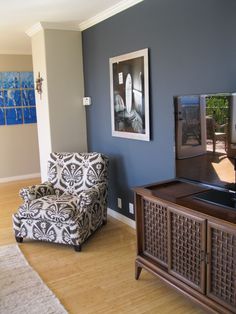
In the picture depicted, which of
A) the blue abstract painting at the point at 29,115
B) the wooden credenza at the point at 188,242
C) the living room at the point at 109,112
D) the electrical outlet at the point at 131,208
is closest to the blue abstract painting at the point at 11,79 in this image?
the blue abstract painting at the point at 29,115

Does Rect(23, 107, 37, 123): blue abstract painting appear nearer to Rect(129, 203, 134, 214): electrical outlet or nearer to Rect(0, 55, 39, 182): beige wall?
Rect(0, 55, 39, 182): beige wall

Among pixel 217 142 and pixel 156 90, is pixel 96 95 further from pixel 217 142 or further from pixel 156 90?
pixel 217 142

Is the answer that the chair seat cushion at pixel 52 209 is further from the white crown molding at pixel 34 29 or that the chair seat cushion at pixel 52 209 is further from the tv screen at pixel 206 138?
the white crown molding at pixel 34 29

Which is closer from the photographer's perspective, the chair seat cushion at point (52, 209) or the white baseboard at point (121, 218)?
the chair seat cushion at point (52, 209)

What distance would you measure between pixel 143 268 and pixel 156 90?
1597 millimetres

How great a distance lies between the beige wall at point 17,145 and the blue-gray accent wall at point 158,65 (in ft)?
7.12

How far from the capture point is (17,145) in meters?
6.18

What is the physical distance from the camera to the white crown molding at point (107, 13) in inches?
131

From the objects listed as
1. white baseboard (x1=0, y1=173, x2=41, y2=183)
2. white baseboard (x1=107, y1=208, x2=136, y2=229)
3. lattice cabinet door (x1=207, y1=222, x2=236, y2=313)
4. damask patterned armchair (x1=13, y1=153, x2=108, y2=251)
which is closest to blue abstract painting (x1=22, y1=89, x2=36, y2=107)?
white baseboard (x1=0, y1=173, x2=41, y2=183)

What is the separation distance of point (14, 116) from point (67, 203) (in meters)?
3.35

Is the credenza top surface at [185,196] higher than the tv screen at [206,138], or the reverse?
the tv screen at [206,138]

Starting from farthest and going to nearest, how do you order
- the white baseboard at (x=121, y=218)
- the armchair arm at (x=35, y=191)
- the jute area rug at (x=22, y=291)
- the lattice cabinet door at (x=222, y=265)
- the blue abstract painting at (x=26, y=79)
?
the blue abstract painting at (x=26, y=79) → the white baseboard at (x=121, y=218) → the armchair arm at (x=35, y=191) → the jute area rug at (x=22, y=291) → the lattice cabinet door at (x=222, y=265)

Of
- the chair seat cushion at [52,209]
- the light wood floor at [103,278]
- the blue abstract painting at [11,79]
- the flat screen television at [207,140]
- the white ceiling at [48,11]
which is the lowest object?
the light wood floor at [103,278]

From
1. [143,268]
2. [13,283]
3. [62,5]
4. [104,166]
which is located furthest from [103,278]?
[62,5]
